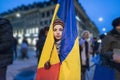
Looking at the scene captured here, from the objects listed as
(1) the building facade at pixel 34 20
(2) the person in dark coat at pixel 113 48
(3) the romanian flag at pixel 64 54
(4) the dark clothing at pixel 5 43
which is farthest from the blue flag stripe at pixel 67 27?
(1) the building facade at pixel 34 20

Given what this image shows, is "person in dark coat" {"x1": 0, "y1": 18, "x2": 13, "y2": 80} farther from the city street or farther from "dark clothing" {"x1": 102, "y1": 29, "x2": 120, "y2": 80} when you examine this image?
the city street

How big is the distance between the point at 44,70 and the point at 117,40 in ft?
3.49

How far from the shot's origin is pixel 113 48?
16.0ft

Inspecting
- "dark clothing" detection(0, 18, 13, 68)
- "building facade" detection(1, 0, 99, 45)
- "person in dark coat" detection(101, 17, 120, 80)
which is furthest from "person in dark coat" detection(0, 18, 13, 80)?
"building facade" detection(1, 0, 99, 45)

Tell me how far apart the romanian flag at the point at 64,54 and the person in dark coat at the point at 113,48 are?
481 millimetres

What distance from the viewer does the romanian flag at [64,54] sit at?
14.1 ft

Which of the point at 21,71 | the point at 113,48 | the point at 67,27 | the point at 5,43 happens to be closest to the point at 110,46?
the point at 113,48

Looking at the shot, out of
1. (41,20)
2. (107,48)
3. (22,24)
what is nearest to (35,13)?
(41,20)

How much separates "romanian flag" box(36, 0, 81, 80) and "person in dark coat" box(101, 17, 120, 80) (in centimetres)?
48

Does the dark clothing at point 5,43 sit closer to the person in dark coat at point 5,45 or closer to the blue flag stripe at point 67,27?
the person in dark coat at point 5,45

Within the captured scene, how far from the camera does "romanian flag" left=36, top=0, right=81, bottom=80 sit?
431 centimetres

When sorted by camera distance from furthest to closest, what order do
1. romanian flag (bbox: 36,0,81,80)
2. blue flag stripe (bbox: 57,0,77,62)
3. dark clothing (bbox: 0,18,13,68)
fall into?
blue flag stripe (bbox: 57,0,77,62) → romanian flag (bbox: 36,0,81,80) → dark clothing (bbox: 0,18,13,68)

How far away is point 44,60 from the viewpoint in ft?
14.5

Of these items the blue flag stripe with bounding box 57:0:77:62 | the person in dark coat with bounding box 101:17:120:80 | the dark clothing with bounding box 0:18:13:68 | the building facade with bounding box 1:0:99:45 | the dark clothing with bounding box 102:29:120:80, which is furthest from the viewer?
the building facade with bounding box 1:0:99:45
